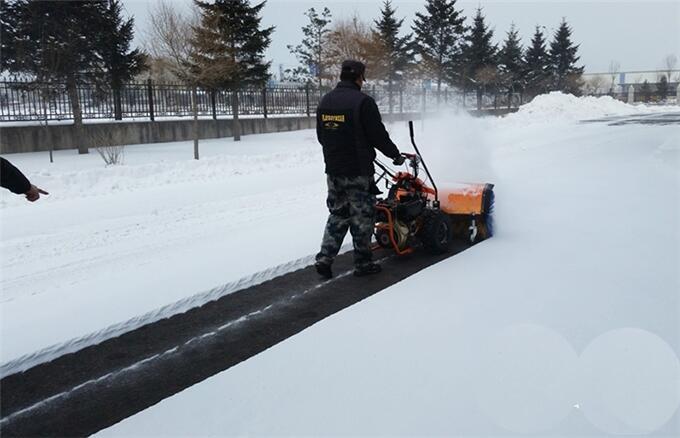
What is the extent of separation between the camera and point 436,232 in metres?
5.91

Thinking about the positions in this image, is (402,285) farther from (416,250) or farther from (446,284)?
(416,250)

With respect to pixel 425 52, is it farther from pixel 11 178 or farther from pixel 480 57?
pixel 11 178

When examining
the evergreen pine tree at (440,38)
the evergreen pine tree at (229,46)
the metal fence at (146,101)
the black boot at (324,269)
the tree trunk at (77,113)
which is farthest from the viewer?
the evergreen pine tree at (440,38)

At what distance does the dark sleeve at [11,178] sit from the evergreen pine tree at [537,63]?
5113cm

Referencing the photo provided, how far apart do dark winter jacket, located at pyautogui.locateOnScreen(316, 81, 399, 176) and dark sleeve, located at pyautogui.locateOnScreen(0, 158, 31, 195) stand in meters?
2.50

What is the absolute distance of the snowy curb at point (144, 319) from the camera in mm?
3684

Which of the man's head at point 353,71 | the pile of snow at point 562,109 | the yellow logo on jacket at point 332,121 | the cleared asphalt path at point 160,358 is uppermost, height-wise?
the pile of snow at point 562,109

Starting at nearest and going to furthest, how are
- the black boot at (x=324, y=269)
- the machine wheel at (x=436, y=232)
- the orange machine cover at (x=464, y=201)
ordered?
the black boot at (x=324, y=269), the machine wheel at (x=436, y=232), the orange machine cover at (x=464, y=201)

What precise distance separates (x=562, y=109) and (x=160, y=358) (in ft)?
106

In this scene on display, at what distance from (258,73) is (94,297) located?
1831cm

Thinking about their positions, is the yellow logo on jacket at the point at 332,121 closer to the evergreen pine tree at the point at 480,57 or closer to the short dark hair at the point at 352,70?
the short dark hair at the point at 352,70

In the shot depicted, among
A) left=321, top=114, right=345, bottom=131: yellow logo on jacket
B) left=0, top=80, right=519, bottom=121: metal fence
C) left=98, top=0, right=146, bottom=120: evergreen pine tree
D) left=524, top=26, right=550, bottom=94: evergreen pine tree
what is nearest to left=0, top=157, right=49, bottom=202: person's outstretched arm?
left=321, top=114, right=345, bottom=131: yellow logo on jacket

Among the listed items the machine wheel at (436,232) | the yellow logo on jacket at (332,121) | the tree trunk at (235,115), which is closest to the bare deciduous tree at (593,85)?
the tree trunk at (235,115)

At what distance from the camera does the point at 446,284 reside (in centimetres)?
497
